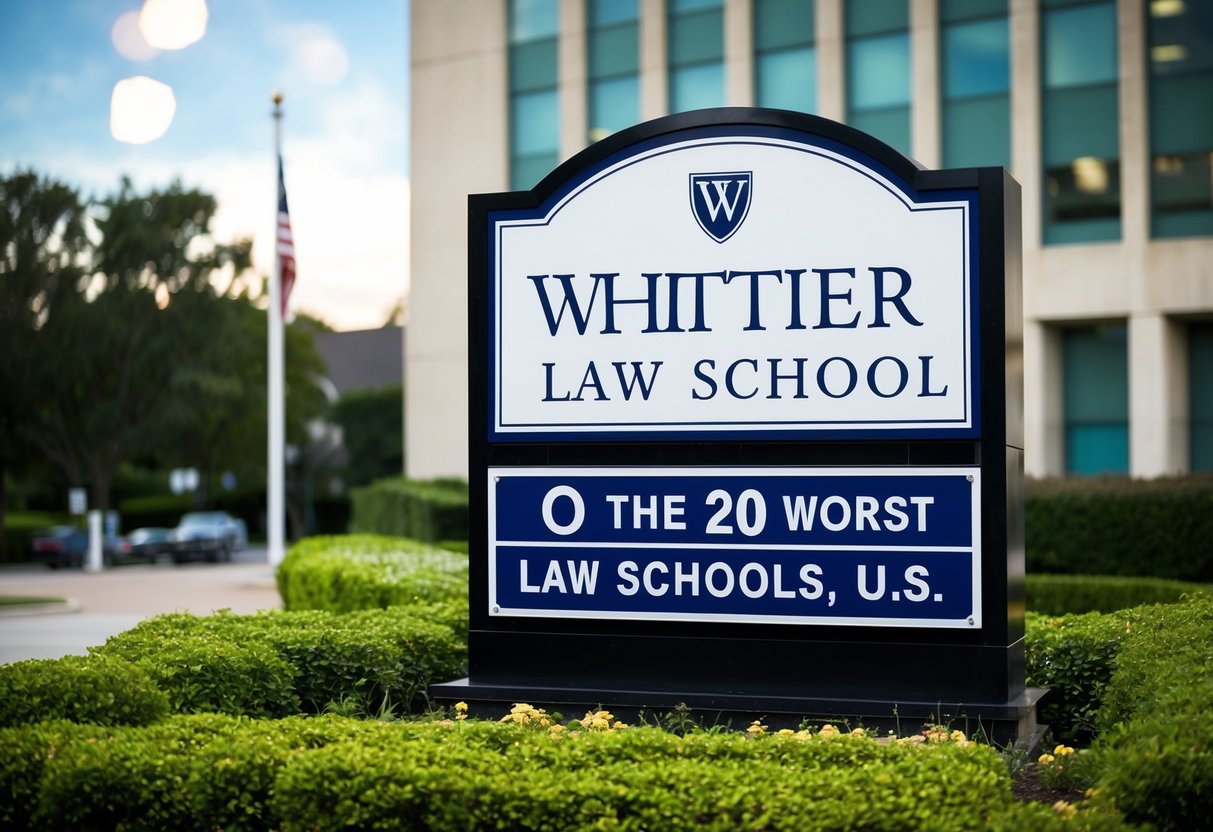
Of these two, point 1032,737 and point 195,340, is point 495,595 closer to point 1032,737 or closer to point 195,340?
point 1032,737

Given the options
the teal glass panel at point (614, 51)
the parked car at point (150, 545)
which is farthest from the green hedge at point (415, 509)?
the parked car at point (150, 545)

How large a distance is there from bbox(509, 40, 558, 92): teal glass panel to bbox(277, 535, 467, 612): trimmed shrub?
14902mm

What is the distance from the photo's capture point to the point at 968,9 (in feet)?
77.9

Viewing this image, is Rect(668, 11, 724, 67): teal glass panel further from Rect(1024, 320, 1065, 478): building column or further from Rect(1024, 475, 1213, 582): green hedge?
Rect(1024, 475, 1213, 582): green hedge

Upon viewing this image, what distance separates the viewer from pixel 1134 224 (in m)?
22.4

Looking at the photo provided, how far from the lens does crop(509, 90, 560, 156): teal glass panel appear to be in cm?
2752

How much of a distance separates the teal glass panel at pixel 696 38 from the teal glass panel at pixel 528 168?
329 cm

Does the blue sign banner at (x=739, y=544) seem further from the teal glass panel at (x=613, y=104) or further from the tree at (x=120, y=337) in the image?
the tree at (x=120, y=337)

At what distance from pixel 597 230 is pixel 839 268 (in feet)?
4.23

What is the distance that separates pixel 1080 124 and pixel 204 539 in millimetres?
29407

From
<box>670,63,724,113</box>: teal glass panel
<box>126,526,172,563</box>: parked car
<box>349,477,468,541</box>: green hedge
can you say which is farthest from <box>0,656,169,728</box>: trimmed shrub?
<box>126,526,172,563</box>: parked car

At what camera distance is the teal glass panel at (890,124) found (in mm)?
24125

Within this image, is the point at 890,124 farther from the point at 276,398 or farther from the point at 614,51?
A: the point at 276,398

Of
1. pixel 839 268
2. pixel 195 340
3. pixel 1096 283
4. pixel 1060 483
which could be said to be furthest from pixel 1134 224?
pixel 195 340
